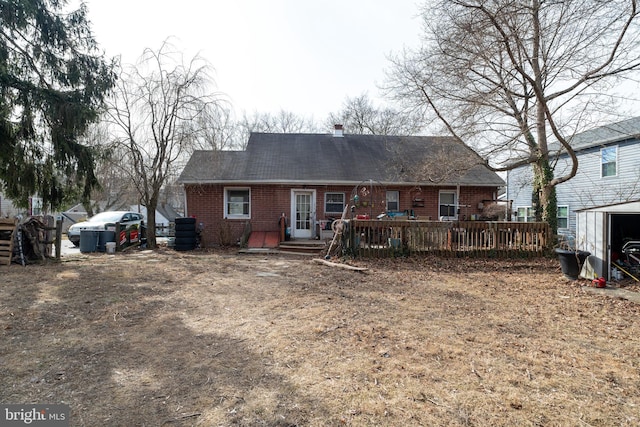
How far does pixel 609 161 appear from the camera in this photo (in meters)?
15.6

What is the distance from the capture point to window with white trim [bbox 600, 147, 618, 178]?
602 inches

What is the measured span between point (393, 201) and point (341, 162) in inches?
120

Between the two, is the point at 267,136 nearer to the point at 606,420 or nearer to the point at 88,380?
the point at 88,380

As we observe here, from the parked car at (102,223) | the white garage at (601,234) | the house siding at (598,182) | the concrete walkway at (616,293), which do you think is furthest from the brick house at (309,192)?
the concrete walkway at (616,293)

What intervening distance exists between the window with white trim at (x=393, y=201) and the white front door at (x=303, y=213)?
134 inches

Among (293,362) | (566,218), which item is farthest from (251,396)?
(566,218)

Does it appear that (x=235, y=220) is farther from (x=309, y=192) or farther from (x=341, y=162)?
(x=341, y=162)

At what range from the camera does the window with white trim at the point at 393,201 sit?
14.7 m

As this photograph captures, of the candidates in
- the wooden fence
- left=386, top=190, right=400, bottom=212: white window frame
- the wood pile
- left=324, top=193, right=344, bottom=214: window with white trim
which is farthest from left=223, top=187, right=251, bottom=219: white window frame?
the wood pile

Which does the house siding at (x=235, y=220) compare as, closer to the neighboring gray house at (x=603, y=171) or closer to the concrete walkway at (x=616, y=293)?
the concrete walkway at (x=616, y=293)

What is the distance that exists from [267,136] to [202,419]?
53.1 ft

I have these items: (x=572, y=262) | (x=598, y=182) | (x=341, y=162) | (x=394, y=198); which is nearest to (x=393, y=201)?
(x=394, y=198)

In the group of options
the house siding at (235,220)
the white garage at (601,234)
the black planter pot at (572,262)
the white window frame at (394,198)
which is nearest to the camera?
the white garage at (601,234)

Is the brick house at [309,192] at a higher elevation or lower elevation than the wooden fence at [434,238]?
higher
